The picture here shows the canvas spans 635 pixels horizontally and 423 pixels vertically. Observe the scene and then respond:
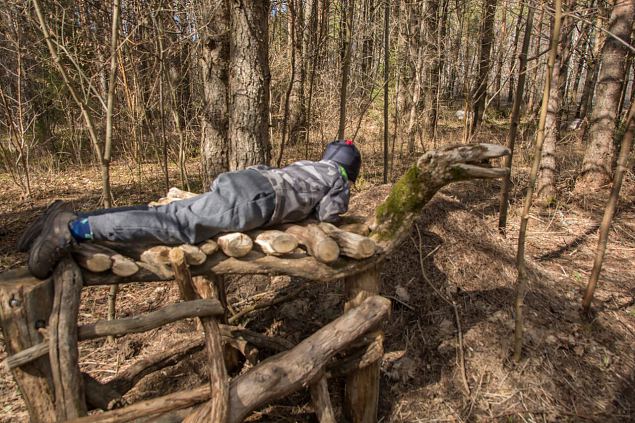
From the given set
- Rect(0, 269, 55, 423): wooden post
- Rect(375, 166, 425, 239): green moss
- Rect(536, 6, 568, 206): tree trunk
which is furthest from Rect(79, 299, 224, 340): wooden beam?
Rect(536, 6, 568, 206): tree trunk

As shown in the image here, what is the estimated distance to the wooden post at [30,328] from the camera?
73.5 inches

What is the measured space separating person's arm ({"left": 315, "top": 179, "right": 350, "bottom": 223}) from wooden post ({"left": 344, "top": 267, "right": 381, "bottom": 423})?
0.43 metres

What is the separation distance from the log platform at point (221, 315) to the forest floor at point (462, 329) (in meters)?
0.47

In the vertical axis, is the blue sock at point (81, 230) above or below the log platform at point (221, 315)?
above

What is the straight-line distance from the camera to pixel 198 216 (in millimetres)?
2287

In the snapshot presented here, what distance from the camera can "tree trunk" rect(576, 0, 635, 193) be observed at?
5453 mm

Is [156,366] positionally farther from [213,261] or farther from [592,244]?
[592,244]

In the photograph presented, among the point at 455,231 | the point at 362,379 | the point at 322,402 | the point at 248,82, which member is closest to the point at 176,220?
the point at 322,402

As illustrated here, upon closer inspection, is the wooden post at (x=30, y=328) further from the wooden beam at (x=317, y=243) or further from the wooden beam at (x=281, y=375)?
the wooden beam at (x=317, y=243)

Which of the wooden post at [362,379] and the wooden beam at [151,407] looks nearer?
the wooden beam at [151,407]

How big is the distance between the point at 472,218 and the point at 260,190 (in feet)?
8.65

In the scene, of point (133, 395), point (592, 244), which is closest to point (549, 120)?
point (592, 244)

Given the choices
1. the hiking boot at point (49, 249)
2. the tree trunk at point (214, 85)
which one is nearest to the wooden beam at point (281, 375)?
the hiking boot at point (49, 249)

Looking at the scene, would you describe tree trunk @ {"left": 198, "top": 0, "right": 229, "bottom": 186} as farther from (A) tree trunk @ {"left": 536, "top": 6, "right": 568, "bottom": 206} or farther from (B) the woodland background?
(A) tree trunk @ {"left": 536, "top": 6, "right": 568, "bottom": 206}
